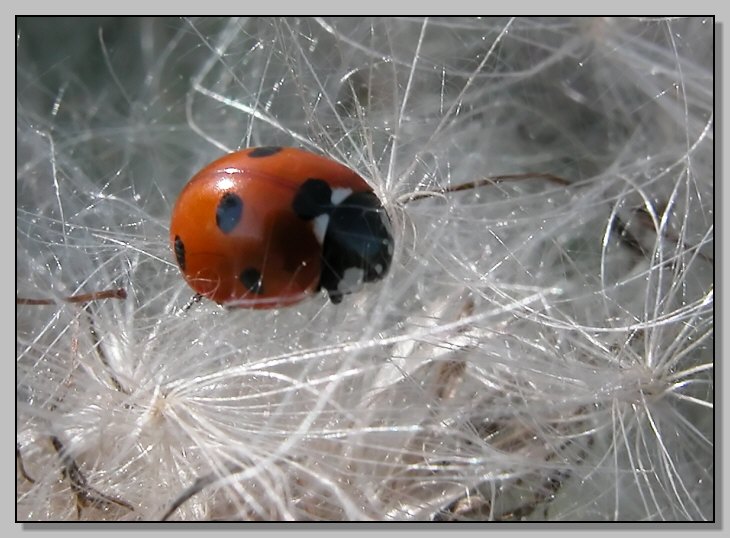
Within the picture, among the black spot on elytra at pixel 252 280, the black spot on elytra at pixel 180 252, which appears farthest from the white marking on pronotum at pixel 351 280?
the black spot on elytra at pixel 180 252

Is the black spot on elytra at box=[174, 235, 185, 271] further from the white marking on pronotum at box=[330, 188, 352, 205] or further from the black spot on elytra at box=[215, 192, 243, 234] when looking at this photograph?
the white marking on pronotum at box=[330, 188, 352, 205]

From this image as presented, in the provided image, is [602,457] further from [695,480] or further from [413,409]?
[413,409]

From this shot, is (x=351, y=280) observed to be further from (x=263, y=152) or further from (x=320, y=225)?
(x=263, y=152)

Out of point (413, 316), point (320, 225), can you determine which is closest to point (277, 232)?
point (320, 225)

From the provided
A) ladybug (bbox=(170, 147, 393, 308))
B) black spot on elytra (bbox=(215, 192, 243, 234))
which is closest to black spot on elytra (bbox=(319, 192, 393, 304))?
ladybug (bbox=(170, 147, 393, 308))

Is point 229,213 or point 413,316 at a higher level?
point 229,213

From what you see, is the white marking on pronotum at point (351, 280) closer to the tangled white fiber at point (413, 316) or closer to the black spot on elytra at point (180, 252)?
the tangled white fiber at point (413, 316)

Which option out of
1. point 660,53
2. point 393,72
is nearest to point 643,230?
point 660,53

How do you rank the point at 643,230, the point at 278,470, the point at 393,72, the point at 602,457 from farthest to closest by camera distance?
the point at 393,72, the point at 643,230, the point at 602,457, the point at 278,470
